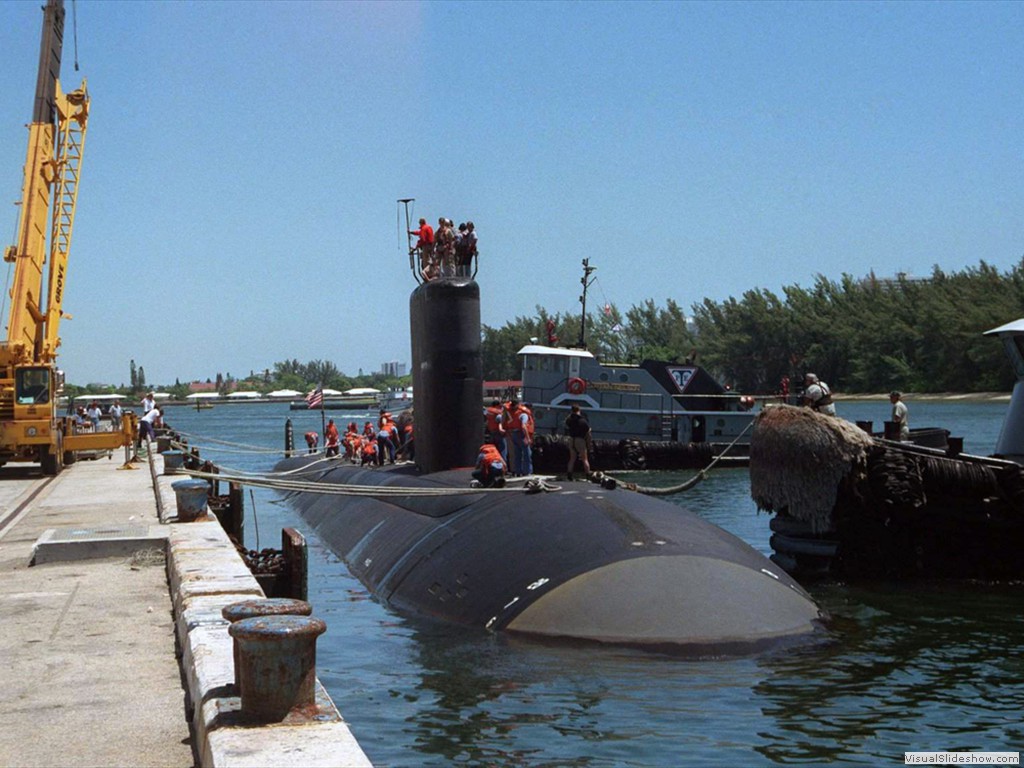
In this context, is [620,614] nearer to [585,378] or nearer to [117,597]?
[117,597]

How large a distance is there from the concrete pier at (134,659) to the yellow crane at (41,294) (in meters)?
14.8

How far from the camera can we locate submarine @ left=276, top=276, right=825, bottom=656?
10117 millimetres

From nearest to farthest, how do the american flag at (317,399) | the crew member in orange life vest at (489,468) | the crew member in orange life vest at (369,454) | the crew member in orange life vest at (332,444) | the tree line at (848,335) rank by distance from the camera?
the crew member in orange life vest at (489,468) → the crew member in orange life vest at (369,454) → the crew member in orange life vest at (332,444) → the american flag at (317,399) → the tree line at (848,335)

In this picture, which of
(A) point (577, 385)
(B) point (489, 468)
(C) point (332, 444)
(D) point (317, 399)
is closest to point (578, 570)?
(B) point (489, 468)

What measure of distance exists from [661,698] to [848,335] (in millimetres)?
100166

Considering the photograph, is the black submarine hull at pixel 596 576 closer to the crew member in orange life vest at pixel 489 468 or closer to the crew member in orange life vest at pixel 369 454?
the crew member in orange life vest at pixel 489 468

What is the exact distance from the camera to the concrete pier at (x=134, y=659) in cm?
531

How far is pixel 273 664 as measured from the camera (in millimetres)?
5312

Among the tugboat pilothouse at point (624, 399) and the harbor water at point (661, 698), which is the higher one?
the tugboat pilothouse at point (624, 399)

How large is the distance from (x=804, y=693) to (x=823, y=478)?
7271 millimetres

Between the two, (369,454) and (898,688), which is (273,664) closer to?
(898,688)

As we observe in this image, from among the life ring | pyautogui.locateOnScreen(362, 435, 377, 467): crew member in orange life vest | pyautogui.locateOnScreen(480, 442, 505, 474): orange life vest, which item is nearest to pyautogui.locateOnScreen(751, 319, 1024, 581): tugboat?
pyautogui.locateOnScreen(480, 442, 505, 474): orange life vest

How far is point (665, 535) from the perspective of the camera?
1106 cm

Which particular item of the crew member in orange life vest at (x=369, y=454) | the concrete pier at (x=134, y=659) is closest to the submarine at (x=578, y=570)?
the concrete pier at (x=134, y=659)
